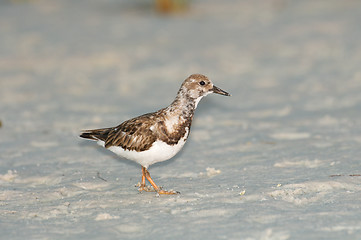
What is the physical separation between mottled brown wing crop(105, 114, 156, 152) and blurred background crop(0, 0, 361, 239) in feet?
1.66

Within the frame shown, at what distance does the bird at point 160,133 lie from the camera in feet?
19.1

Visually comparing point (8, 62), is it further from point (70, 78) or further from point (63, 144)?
point (63, 144)

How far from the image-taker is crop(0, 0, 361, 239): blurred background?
5.21m

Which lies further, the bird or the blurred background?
the bird

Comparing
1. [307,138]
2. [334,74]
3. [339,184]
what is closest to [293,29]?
[334,74]

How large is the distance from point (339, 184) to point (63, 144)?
4.01 meters

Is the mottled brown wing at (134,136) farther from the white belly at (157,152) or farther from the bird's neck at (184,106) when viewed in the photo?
the bird's neck at (184,106)

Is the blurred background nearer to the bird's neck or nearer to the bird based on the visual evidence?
the bird

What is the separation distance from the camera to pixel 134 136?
5.99 meters

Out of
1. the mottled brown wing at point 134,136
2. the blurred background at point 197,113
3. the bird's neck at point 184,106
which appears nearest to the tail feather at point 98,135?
the mottled brown wing at point 134,136

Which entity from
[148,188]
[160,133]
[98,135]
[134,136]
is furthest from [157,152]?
[98,135]

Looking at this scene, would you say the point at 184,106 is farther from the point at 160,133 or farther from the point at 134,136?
the point at 134,136

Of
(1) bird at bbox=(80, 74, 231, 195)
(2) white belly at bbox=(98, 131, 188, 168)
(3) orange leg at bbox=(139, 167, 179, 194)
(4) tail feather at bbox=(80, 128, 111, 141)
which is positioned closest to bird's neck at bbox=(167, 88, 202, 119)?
(1) bird at bbox=(80, 74, 231, 195)

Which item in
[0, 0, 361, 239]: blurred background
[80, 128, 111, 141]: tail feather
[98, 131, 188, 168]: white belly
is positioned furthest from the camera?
[80, 128, 111, 141]: tail feather
